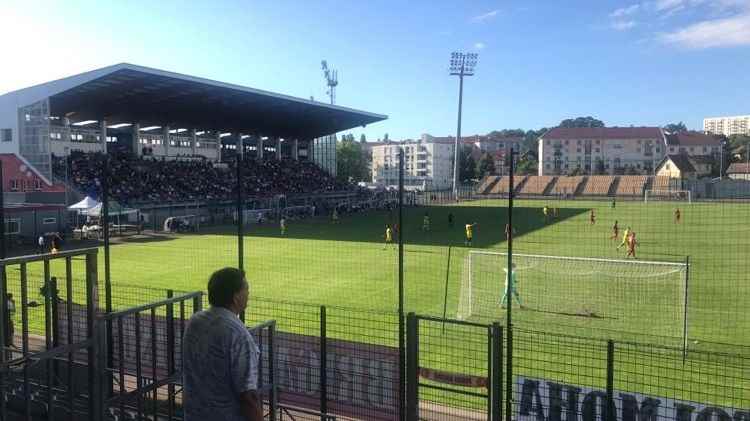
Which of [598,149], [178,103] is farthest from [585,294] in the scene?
[598,149]

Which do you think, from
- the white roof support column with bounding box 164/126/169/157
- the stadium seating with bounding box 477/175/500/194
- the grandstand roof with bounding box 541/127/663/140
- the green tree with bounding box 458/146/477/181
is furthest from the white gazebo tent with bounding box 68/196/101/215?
the grandstand roof with bounding box 541/127/663/140

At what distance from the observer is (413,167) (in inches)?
5084

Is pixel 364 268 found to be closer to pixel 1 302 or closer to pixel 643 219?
pixel 1 302

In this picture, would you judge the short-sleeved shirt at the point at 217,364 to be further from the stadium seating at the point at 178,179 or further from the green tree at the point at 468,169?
the green tree at the point at 468,169

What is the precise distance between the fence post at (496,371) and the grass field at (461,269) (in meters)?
0.60

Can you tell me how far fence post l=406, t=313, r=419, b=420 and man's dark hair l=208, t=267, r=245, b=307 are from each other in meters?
3.07

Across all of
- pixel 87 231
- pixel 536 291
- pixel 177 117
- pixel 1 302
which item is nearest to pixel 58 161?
pixel 177 117

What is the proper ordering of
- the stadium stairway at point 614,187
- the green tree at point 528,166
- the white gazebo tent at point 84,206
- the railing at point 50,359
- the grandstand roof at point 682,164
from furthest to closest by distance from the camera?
1. the green tree at point 528,166
2. the grandstand roof at point 682,164
3. the stadium stairway at point 614,187
4. the white gazebo tent at point 84,206
5. the railing at point 50,359

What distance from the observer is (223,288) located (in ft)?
11.0

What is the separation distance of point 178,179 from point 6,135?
14673mm

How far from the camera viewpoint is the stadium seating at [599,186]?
62.3m

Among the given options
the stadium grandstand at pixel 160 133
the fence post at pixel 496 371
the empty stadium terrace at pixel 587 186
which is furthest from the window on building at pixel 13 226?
the empty stadium terrace at pixel 587 186

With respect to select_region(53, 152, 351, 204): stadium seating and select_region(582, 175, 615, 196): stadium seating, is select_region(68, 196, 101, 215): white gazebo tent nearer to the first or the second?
select_region(53, 152, 351, 204): stadium seating

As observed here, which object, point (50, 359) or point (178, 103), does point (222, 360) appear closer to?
point (50, 359)
